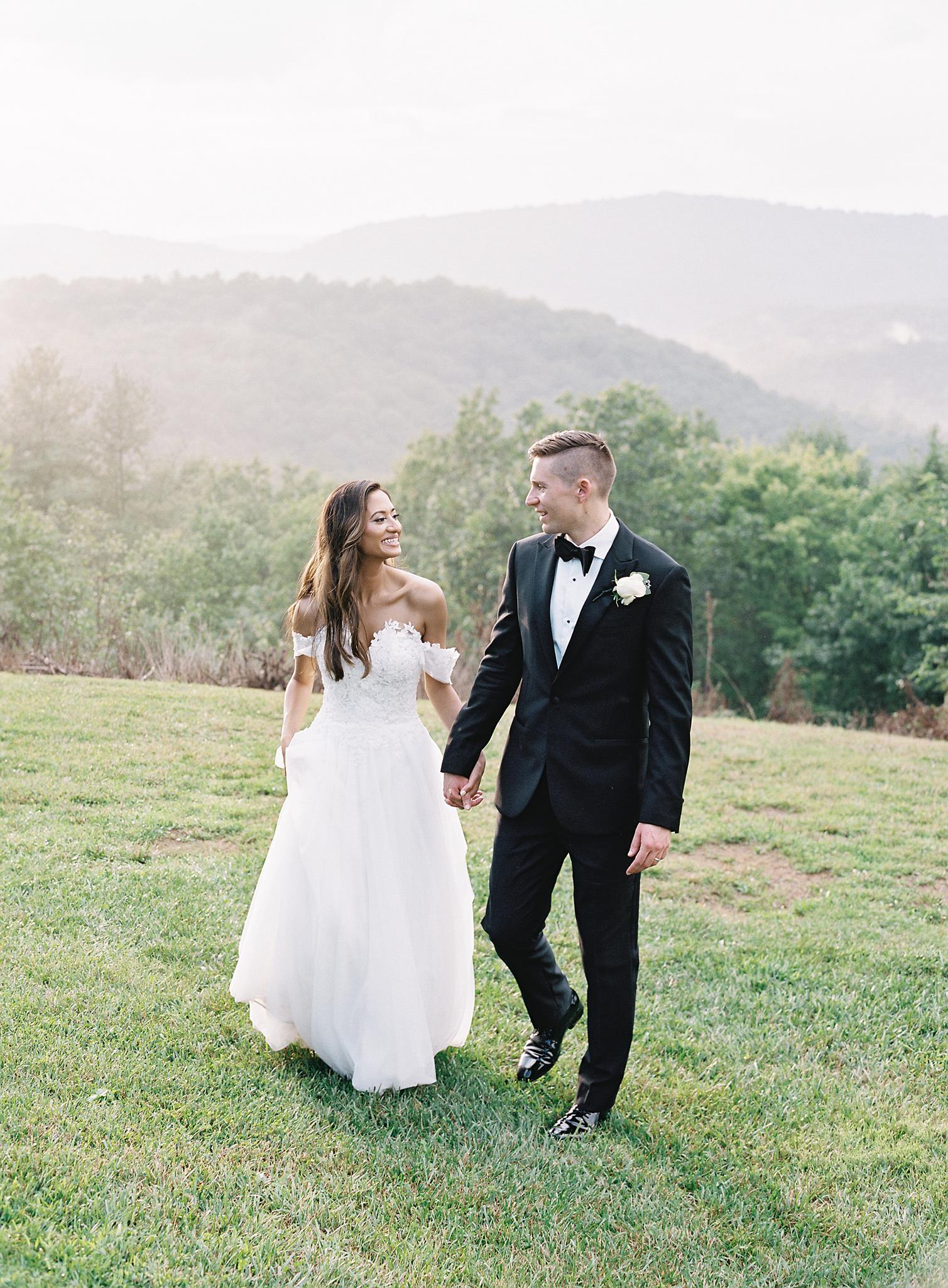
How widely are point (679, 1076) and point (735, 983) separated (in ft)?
3.49

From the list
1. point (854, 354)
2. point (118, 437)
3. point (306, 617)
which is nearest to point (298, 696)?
point (306, 617)

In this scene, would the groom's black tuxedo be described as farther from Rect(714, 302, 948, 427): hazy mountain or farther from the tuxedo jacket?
Rect(714, 302, 948, 427): hazy mountain

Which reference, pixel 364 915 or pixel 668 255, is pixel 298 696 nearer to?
pixel 364 915

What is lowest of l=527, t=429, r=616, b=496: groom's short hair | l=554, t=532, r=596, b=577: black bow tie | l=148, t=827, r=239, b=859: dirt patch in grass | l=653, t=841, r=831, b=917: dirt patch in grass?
l=148, t=827, r=239, b=859: dirt patch in grass

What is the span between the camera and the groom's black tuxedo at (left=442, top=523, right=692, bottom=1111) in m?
3.50

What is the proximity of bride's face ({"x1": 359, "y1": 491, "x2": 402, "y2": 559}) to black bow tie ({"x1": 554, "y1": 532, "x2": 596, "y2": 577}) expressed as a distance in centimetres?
62

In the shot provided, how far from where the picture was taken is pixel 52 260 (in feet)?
382

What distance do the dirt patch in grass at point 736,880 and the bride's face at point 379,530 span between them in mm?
3368

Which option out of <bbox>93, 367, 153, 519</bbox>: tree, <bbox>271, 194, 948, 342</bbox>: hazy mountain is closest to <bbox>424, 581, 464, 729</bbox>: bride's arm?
<bbox>93, 367, 153, 519</bbox>: tree

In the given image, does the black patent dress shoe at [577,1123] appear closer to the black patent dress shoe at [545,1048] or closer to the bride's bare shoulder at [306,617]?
the black patent dress shoe at [545,1048]

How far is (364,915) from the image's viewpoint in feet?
12.7

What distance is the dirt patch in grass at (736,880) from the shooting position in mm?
6477

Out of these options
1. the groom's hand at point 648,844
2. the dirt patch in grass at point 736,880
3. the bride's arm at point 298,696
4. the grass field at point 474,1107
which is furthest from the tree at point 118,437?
the groom's hand at point 648,844

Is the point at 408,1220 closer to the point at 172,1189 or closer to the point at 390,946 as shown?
the point at 172,1189
